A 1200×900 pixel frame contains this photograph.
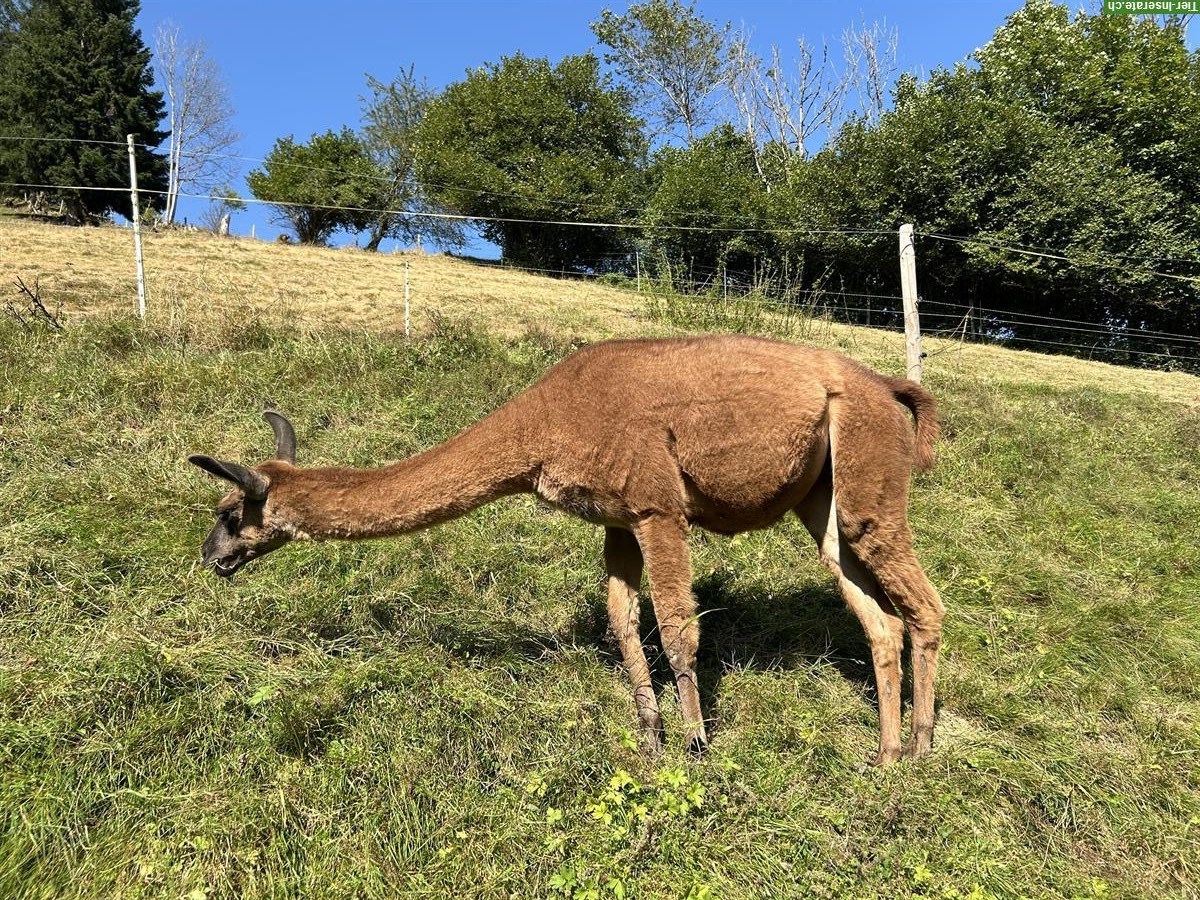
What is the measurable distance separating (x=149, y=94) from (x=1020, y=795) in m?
53.3

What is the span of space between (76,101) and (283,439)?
47.7 metres

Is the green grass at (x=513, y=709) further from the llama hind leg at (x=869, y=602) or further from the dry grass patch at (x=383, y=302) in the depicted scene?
the dry grass patch at (x=383, y=302)

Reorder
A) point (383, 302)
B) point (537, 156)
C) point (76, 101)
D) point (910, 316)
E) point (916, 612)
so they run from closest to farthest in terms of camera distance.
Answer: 1. point (916, 612)
2. point (910, 316)
3. point (383, 302)
4. point (537, 156)
5. point (76, 101)

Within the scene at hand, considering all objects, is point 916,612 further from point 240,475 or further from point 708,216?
point 708,216

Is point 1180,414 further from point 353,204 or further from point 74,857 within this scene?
point 353,204

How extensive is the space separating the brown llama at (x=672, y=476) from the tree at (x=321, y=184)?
39.7m

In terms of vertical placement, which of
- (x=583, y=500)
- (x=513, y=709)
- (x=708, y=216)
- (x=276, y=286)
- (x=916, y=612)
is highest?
(x=708, y=216)

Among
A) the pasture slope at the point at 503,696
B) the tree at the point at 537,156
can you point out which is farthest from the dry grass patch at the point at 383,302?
the tree at the point at 537,156

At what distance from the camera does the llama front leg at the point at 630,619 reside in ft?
13.2

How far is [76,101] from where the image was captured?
3784 centimetres

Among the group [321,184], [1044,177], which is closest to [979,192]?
[1044,177]

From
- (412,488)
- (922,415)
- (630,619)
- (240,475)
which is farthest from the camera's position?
(922,415)

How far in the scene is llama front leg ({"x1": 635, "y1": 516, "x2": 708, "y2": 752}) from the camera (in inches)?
153

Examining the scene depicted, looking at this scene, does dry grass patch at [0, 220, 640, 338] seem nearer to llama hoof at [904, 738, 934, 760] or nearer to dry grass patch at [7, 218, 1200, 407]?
dry grass patch at [7, 218, 1200, 407]
